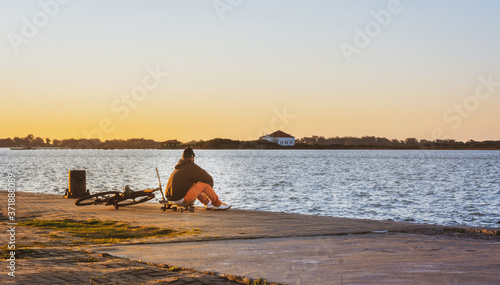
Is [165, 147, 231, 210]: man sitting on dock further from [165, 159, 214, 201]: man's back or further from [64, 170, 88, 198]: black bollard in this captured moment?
[64, 170, 88, 198]: black bollard

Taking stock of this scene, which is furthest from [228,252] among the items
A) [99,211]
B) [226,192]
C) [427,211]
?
[226,192]

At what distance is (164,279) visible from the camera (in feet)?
21.4

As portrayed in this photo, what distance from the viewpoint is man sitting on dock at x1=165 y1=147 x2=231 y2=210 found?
14.7m

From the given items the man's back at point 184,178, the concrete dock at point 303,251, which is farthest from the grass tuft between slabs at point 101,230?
the man's back at point 184,178

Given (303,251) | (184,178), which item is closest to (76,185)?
(184,178)

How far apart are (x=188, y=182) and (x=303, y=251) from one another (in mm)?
6982

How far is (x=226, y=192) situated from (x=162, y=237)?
30343 millimetres

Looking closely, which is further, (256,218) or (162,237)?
(256,218)

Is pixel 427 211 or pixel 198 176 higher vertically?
pixel 198 176

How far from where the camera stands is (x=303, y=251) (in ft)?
27.6

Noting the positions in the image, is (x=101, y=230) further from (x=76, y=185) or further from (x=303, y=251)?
Answer: (x=76, y=185)

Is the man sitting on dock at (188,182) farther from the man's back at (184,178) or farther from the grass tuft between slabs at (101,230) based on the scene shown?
the grass tuft between slabs at (101,230)

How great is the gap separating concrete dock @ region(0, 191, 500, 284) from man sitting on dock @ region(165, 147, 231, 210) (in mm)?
1538

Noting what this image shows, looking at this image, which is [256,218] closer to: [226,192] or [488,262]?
[488,262]
